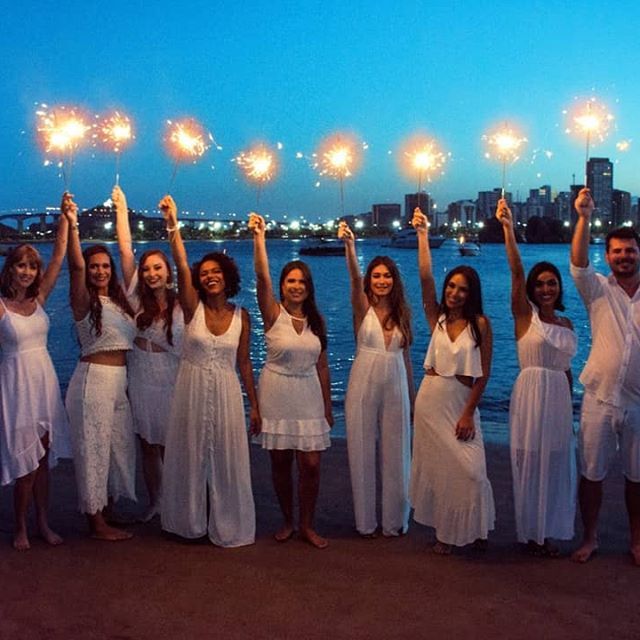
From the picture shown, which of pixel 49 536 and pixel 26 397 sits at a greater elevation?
pixel 26 397

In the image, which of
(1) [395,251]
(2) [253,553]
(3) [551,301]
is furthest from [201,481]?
(1) [395,251]

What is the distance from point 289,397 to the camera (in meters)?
6.00

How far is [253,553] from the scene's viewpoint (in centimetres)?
581

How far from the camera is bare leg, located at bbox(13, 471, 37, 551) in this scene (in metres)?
5.86

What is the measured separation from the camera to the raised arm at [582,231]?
18.3 ft

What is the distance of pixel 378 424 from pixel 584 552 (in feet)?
5.56

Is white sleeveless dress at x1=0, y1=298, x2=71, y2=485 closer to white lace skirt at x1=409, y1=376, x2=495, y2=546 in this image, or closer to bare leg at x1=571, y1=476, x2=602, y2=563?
white lace skirt at x1=409, y1=376, x2=495, y2=546

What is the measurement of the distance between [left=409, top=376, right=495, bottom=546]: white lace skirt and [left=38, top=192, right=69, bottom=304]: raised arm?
287cm

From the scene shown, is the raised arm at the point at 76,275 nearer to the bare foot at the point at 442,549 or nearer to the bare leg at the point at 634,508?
the bare foot at the point at 442,549

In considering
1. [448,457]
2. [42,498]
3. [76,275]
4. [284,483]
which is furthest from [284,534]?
[76,275]

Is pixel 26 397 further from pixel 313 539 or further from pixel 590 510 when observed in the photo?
pixel 590 510

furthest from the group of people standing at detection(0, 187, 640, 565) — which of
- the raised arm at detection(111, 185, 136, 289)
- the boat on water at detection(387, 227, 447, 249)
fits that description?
the boat on water at detection(387, 227, 447, 249)

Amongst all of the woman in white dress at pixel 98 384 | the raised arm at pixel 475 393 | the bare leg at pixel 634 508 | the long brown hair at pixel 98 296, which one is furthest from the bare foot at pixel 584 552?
the long brown hair at pixel 98 296

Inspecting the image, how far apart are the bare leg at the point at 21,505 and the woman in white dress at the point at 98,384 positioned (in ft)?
1.12
